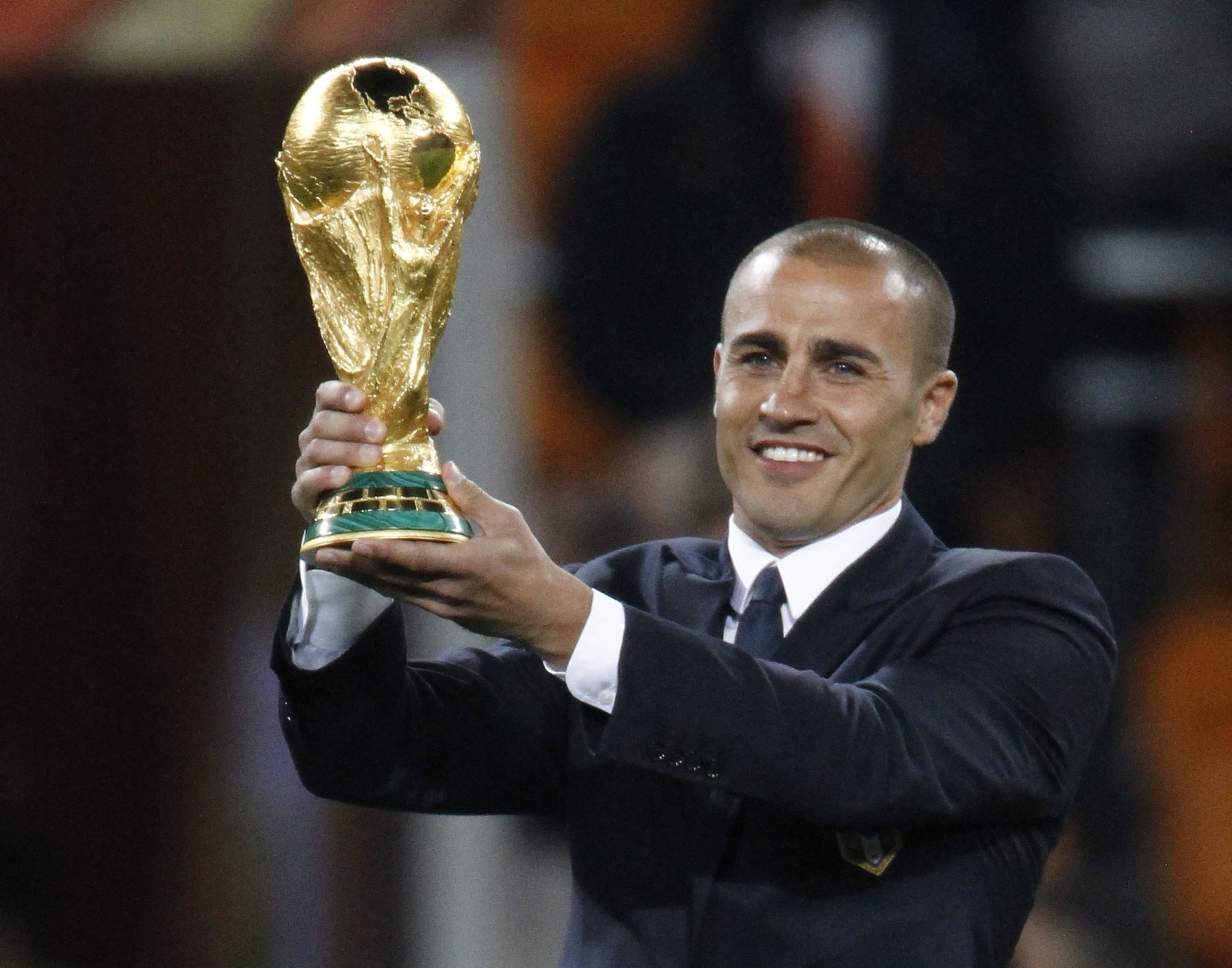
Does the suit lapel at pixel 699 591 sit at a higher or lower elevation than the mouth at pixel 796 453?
lower

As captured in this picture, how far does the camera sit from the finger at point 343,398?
127 centimetres

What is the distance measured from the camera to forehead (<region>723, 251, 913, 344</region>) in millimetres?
1589

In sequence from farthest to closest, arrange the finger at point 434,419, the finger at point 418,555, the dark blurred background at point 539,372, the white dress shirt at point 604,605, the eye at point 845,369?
1. the dark blurred background at point 539,372
2. the eye at point 845,369
3. the finger at point 434,419
4. the white dress shirt at point 604,605
5. the finger at point 418,555

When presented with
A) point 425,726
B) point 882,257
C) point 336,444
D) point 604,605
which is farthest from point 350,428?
point 882,257

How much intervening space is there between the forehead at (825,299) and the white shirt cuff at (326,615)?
1.53 feet

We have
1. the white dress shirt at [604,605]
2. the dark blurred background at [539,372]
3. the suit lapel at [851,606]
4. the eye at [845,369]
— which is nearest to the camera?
the white dress shirt at [604,605]

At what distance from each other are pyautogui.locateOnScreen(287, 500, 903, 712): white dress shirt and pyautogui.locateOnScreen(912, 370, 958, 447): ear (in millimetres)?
91

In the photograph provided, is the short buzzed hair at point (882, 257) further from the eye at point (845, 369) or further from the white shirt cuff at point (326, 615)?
the white shirt cuff at point (326, 615)

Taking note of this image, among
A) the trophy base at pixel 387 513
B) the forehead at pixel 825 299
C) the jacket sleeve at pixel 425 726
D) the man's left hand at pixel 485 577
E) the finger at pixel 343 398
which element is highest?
the forehead at pixel 825 299

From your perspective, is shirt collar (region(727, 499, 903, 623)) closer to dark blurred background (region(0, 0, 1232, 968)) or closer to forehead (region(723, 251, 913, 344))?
forehead (region(723, 251, 913, 344))

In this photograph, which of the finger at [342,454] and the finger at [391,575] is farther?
the finger at [342,454]

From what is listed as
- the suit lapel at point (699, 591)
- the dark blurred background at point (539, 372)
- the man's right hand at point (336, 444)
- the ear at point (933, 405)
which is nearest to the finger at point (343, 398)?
the man's right hand at point (336, 444)

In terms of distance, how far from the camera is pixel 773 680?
129 centimetres

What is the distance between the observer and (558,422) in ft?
10.1
